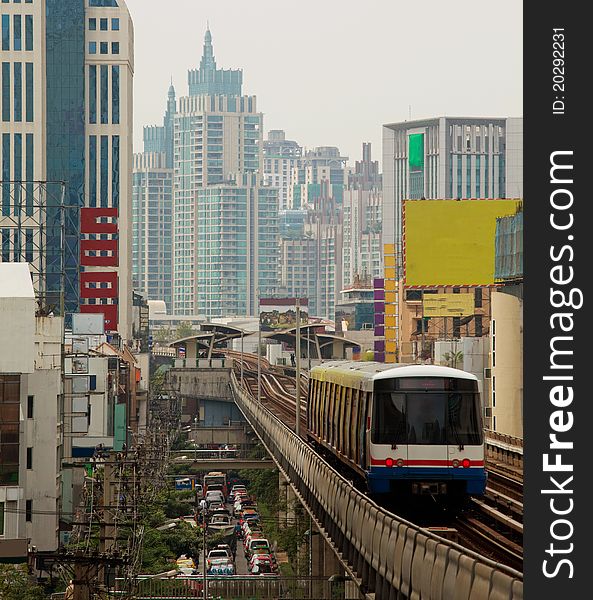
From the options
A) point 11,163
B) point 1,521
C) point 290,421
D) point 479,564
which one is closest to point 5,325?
point 1,521

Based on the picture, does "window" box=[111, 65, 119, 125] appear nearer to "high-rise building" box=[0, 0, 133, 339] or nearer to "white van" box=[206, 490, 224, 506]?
"high-rise building" box=[0, 0, 133, 339]

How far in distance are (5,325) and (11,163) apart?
100711mm

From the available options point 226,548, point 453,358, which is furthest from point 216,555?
point 453,358

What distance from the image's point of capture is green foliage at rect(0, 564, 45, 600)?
39.2 m

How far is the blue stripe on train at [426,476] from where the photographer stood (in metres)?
26.2

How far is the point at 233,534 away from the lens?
235 feet

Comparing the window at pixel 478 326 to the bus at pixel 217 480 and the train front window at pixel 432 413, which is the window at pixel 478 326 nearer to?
Result: the bus at pixel 217 480

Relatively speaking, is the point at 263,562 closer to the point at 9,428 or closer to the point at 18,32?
the point at 9,428

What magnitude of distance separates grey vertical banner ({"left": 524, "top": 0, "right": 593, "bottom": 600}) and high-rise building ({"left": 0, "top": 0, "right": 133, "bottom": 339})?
442ft

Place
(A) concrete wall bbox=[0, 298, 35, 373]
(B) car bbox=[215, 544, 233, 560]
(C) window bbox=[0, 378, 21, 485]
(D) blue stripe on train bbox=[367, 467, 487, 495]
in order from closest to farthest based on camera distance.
Result: (D) blue stripe on train bbox=[367, 467, 487, 495]
(C) window bbox=[0, 378, 21, 485]
(A) concrete wall bbox=[0, 298, 35, 373]
(B) car bbox=[215, 544, 233, 560]

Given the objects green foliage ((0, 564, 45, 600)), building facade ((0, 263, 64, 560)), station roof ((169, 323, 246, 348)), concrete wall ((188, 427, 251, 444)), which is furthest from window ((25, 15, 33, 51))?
green foliage ((0, 564, 45, 600))

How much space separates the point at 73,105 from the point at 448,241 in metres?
57.3

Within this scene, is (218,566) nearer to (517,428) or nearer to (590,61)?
(517,428)

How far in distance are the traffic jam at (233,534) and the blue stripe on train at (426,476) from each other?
30977mm
